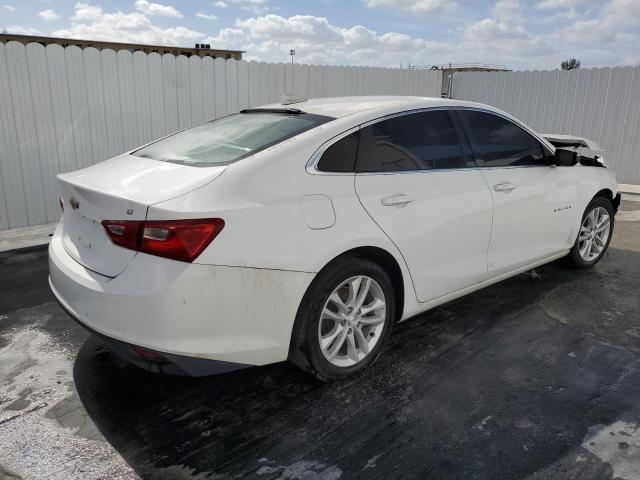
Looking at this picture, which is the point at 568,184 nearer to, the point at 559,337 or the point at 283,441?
the point at 559,337

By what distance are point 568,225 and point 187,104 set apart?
5.78m

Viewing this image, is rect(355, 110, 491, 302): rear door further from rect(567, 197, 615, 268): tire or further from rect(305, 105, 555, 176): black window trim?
rect(567, 197, 615, 268): tire

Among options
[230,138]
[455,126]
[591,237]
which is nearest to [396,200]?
[455,126]

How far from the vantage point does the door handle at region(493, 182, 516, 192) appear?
3752 millimetres

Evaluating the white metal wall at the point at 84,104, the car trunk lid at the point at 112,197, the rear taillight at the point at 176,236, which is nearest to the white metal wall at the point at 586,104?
the white metal wall at the point at 84,104

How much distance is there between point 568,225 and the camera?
458 cm

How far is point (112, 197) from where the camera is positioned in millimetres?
2605

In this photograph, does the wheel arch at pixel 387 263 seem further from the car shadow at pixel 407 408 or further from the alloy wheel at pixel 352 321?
the car shadow at pixel 407 408

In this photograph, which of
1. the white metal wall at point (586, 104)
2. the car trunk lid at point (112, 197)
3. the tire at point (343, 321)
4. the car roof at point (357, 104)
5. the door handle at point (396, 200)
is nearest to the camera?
the car trunk lid at point (112, 197)

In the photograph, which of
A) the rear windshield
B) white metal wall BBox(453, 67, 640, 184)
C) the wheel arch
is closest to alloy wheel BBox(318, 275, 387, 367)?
the wheel arch

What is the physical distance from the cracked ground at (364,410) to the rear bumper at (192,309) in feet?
1.39

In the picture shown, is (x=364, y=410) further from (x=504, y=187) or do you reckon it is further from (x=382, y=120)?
(x=504, y=187)

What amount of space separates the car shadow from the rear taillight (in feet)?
3.14

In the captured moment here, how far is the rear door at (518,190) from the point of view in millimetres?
3791
